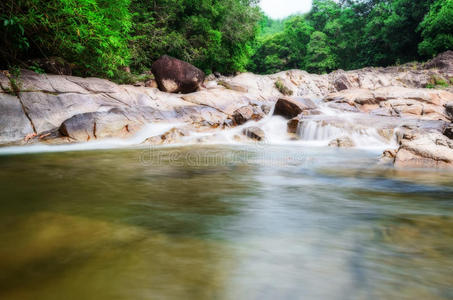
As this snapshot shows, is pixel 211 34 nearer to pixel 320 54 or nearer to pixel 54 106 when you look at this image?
pixel 54 106

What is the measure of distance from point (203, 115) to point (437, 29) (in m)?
25.0

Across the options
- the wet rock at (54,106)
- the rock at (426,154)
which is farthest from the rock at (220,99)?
the rock at (426,154)

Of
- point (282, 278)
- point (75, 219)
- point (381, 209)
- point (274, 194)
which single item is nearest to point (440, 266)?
point (282, 278)

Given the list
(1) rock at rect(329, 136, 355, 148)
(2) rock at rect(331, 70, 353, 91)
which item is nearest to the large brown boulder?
(1) rock at rect(329, 136, 355, 148)

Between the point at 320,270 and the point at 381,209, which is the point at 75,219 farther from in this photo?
the point at 381,209

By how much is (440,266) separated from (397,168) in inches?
149

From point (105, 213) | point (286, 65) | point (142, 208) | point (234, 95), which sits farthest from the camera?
point (286, 65)

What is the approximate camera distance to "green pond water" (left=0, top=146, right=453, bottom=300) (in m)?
1.41

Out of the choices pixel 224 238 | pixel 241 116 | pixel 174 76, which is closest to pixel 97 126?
pixel 241 116

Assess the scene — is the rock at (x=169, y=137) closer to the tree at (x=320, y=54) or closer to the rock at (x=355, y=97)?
the rock at (x=355, y=97)

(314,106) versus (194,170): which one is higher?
(314,106)

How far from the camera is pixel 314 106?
47.0ft

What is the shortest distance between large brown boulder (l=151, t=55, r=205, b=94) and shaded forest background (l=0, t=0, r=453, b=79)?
194 cm

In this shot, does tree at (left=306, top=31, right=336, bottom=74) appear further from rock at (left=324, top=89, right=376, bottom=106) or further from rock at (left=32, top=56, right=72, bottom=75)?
rock at (left=32, top=56, right=72, bottom=75)
